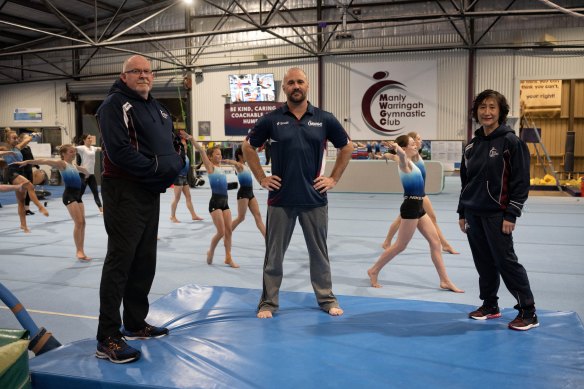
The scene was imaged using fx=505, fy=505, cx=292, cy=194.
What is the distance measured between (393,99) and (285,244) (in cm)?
1551

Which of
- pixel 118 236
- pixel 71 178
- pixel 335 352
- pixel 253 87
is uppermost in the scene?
pixel 253 87

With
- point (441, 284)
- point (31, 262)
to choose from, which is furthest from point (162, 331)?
point (31, 262)

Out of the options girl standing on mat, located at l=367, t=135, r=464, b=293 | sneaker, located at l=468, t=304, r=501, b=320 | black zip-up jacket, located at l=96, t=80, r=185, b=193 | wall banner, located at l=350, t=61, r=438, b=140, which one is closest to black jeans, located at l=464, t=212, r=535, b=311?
sneaker, located at l=468, t=304, r=501, b=320

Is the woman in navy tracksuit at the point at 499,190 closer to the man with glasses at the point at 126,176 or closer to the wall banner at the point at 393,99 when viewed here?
the man with glasses at the point at 126,176

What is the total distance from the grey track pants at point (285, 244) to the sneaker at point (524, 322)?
48.1 inches

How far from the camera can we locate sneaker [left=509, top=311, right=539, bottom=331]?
334cm

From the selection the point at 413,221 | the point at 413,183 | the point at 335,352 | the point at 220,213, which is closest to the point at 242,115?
the point at 220,213

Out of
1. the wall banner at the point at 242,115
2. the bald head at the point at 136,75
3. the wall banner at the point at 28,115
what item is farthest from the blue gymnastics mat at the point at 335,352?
the wall banner at the point at 28,115

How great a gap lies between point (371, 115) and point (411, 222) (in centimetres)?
1432

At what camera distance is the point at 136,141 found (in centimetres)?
292

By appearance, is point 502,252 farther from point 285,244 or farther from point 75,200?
point 75,200

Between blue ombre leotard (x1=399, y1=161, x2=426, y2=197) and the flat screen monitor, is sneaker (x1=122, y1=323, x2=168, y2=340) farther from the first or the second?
the flat screen monitor

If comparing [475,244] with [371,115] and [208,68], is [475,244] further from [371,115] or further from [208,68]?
[208,68]

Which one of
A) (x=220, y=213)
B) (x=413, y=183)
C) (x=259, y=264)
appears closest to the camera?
(x=413, y=183)
